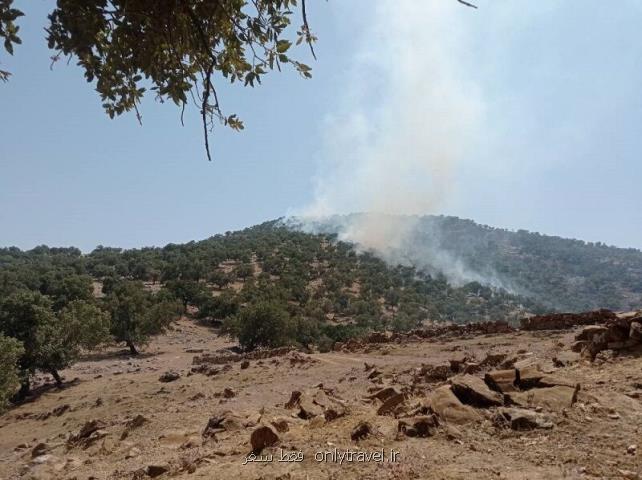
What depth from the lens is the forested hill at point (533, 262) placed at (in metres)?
109

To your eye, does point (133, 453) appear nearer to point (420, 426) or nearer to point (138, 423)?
point (138, 423)

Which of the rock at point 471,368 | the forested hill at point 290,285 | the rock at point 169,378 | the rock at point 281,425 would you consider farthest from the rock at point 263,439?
the forested hill at point 290,285

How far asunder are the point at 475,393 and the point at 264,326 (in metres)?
28.4

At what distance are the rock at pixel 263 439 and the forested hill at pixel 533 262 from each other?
104m

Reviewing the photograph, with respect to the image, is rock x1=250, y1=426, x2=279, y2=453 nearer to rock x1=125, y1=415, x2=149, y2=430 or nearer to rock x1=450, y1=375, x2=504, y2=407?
rock x1=450, y1=375, x2=504, y2=407

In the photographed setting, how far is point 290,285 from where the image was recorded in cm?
6178

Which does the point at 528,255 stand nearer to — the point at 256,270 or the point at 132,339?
the point at 256,270

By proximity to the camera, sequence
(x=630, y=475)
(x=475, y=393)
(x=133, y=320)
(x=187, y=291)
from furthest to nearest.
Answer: (x=187, y=291) → (x=133, y=320) → (x=475, y=393) → (x=630, y=475)

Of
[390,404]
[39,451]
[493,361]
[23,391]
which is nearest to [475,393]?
[390,404]

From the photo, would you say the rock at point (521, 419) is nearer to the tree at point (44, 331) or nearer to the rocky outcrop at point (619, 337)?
the rocky outcrop at point (619, 337)

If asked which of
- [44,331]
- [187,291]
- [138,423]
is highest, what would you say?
[187,291]

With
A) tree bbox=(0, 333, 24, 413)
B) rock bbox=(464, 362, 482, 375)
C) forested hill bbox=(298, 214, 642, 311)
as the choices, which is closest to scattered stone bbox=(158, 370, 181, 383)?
tree bbox=(0, 333, 24, 413)

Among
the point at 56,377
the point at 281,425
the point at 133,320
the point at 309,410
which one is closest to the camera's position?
the point at 281,425

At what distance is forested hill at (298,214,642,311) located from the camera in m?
109
